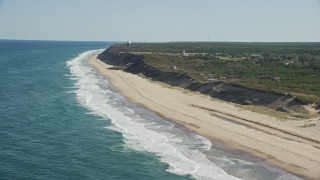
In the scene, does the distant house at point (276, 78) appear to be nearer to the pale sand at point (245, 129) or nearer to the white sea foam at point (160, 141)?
the pale sand at point (245, 129)

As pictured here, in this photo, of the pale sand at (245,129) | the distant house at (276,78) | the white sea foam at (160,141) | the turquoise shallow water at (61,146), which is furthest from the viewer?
the distant house at (276,78)

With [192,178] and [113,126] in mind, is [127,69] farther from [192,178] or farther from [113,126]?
[192,178]

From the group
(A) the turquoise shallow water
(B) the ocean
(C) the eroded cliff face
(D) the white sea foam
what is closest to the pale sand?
(B) the ocean

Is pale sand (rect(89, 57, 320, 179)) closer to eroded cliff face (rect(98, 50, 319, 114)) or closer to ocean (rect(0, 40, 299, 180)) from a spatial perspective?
ocean (rect(0, 40, 299, 180))

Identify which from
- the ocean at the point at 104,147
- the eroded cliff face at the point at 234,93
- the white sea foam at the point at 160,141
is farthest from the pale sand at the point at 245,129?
the white sea foam at the point at 160,141

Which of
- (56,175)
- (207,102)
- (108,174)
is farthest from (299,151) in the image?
(207,102)

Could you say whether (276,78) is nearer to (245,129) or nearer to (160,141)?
(245,129)

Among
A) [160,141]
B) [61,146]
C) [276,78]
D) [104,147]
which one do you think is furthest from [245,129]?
[276,78]
